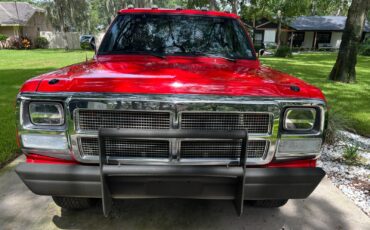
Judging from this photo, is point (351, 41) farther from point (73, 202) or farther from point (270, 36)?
point (270, 36)

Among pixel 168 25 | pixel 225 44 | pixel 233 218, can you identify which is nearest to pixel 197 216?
pixel 233 218

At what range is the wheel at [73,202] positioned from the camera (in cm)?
263

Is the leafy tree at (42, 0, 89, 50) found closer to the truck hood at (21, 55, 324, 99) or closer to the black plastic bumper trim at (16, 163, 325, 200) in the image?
the truck hood at (21, 55, 324, 99)

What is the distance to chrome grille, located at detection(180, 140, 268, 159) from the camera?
2.16 meters

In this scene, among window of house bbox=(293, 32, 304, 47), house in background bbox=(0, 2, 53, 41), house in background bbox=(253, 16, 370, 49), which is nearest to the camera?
house in background bbox=(0, 2, 53, 41)

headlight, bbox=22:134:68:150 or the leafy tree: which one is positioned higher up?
the leafy tree

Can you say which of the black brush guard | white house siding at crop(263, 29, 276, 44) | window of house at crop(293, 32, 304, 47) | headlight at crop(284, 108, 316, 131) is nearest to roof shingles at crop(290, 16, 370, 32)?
window of house at crop(293, 32, 304, 47)

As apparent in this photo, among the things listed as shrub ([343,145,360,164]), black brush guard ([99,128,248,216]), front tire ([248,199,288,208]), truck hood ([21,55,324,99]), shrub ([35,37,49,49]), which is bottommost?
shrub ([35,37,49,49])

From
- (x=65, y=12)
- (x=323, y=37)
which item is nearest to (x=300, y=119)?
(x=65, y=12)

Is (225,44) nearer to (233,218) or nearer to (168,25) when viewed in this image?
(168,25)

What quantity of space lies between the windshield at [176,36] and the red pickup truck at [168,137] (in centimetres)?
114

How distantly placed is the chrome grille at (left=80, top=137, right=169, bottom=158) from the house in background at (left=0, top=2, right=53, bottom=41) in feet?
122

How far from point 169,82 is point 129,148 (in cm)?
52

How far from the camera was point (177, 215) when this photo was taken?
9.32 ft
